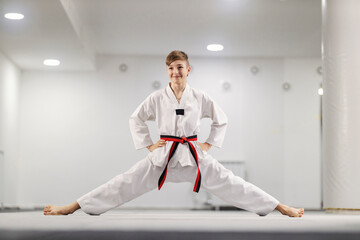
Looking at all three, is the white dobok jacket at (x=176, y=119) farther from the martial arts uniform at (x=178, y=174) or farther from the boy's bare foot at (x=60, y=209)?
the boy's bare foot at (x=60, y=209)

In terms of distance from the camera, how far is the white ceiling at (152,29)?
5066 mm

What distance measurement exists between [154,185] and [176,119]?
37 cm

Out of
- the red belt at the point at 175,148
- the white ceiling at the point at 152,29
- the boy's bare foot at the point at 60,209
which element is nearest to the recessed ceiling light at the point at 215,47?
the white ceiling at the point at 152,29

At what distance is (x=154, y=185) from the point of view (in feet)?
9.14

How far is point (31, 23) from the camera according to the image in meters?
5.04

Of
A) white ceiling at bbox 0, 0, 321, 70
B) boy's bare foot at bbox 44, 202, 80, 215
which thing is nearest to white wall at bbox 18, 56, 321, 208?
white ceiling at bbox 0, 0, 321, 70

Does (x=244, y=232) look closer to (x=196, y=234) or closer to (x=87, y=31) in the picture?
(x=196, y=234)

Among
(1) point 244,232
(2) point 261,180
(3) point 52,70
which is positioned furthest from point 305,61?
(1) point 244,232

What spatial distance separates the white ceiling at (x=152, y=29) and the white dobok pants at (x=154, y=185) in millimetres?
2280

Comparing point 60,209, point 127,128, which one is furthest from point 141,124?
point 127,128

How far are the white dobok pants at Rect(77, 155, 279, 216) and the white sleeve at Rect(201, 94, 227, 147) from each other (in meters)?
0.25

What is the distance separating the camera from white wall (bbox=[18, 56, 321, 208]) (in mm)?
6676

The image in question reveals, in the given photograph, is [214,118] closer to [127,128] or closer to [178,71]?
[178,71]

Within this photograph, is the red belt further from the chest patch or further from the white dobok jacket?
the chest patch
